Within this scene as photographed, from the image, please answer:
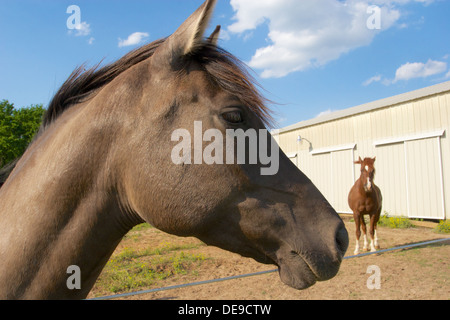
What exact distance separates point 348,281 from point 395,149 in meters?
8.94

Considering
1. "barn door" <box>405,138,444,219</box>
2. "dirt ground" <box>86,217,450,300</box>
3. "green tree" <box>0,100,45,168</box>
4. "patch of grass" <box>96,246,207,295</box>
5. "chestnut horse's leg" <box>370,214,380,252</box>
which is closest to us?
"dirt ground" <box>86,217,450,300</box>

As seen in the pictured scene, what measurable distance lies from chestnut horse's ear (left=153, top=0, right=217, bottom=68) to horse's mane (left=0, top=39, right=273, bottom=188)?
0.09 m

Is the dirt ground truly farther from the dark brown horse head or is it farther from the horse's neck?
the horse's neck

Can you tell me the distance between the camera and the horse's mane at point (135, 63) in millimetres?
1749

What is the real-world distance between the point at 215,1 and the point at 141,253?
7.78 m

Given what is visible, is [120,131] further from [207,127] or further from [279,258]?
[279,258]

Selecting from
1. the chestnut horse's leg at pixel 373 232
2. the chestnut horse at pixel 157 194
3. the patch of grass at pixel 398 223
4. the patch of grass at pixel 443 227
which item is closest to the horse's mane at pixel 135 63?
the chestnut horse at pixel 157 194

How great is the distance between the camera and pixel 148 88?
1692mm

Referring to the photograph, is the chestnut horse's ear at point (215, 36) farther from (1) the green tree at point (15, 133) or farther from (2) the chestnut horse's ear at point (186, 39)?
(1) the green tree at point (15, 133)

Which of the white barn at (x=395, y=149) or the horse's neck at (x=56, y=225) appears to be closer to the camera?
the horse's neck at (x=56, y=225)

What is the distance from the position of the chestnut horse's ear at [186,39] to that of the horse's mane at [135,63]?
90 mm

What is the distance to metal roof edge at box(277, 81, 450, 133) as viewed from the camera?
445 inches

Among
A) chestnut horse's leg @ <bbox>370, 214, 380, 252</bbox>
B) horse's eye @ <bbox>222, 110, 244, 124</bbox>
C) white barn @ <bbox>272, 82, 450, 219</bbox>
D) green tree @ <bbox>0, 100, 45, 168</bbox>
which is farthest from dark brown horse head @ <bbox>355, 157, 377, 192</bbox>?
green tree @ <bbox>0, 100, 45, 168</bbox>

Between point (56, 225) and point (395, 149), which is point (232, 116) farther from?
point (395, 149)
